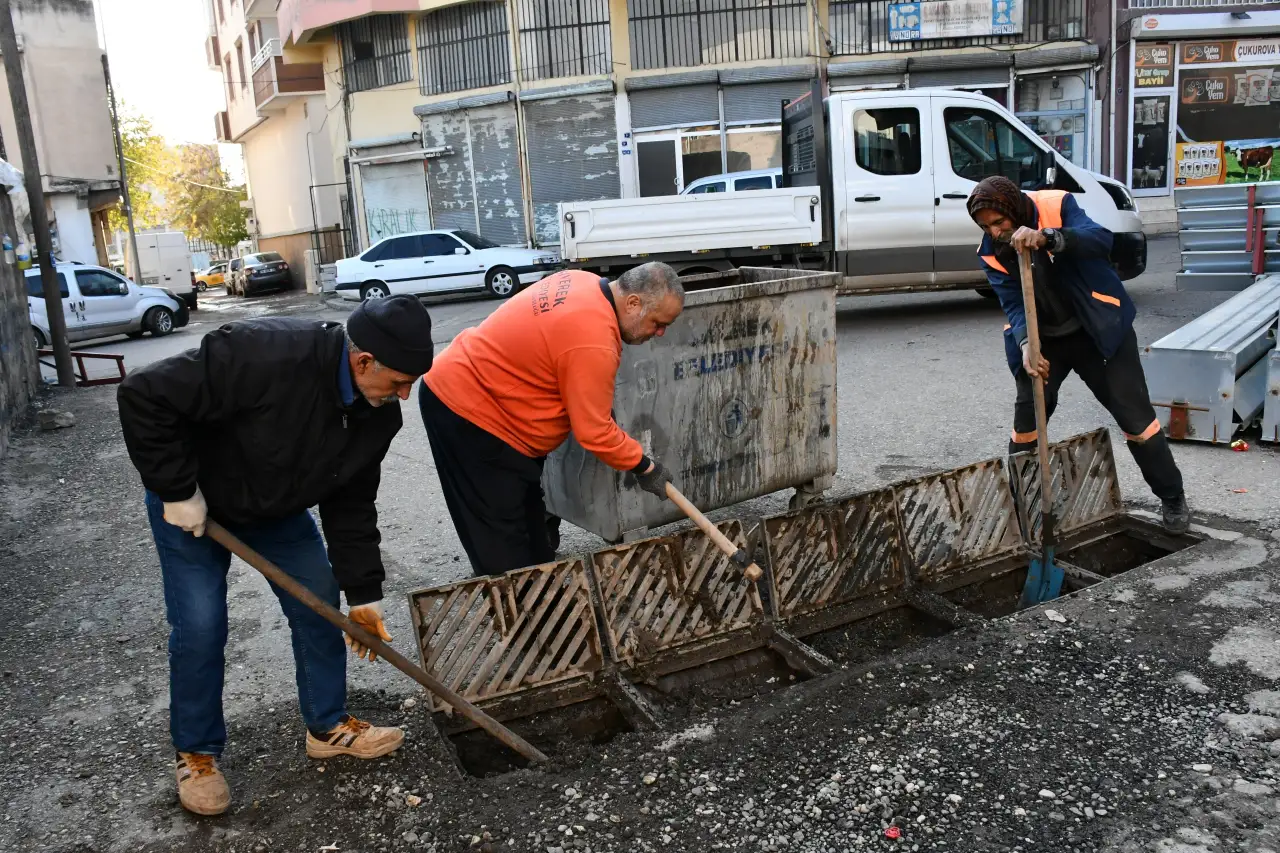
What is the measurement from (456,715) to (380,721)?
0.27m

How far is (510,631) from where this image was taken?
3.63 m

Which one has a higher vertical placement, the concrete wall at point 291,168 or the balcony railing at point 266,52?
the balcony railing at point 266,52

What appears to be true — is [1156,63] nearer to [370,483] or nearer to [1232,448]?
[1232,448]

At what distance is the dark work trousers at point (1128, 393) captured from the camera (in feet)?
15.0

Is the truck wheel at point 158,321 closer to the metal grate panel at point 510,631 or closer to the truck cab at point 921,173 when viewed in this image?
the truck cab at point 921,173

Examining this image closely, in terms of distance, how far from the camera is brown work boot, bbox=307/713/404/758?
3.29 m

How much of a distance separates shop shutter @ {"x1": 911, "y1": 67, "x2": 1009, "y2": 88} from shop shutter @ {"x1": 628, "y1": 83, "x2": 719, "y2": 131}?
160 inches

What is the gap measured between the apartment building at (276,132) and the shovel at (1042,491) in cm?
2650

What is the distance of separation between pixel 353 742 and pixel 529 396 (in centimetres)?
130

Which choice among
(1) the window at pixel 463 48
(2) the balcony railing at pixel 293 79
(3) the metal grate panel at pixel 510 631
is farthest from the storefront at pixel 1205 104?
(2) the balcony railing at pixel 293 79

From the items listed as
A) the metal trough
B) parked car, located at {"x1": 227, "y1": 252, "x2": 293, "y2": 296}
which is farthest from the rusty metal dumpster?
parked car, located at {"x1": 227, "y1": 252, "x2": 293, "y2": 296}

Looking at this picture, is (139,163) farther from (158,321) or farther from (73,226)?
(158,321)

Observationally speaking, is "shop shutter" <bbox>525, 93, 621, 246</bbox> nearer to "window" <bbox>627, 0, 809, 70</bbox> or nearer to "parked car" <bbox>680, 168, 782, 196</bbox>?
"window" <bbox>627, 0, 809, 70</bbox>

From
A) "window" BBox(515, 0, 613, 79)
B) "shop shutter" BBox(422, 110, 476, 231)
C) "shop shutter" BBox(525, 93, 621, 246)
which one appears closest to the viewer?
"window" BBox(515, 0, 613, 79)
